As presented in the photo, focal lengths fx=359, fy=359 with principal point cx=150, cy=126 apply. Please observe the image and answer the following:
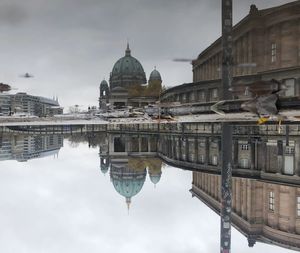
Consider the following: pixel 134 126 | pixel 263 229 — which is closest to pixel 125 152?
pixel 134 126

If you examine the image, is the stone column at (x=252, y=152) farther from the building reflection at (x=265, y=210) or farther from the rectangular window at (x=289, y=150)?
the building reflection at (x=265, y=210)

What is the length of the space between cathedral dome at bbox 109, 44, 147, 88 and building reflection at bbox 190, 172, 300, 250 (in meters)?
135

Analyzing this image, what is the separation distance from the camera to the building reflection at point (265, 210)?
32.1 metres

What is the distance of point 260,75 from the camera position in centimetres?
5788

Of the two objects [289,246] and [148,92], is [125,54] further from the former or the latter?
[289,246]

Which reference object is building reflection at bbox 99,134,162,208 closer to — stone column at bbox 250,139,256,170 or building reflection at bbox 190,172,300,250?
stone column at bbox 250,139,256,170

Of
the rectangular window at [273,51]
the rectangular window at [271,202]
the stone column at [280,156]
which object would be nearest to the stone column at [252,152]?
the stone column at [280,156]

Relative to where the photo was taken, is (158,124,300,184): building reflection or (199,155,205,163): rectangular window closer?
(158,124,300,184): building reflection

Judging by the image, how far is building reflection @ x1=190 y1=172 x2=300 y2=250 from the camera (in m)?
32.1

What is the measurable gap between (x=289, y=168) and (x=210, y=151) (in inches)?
519

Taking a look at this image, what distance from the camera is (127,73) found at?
173750mm

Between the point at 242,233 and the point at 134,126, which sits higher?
the point at 134,126

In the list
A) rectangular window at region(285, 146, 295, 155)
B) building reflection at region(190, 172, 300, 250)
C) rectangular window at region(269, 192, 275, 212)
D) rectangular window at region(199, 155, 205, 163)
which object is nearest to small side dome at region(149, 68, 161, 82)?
rectangular window at region(199, 155, 205, 163)

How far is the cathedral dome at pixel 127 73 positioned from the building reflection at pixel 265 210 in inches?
5302
